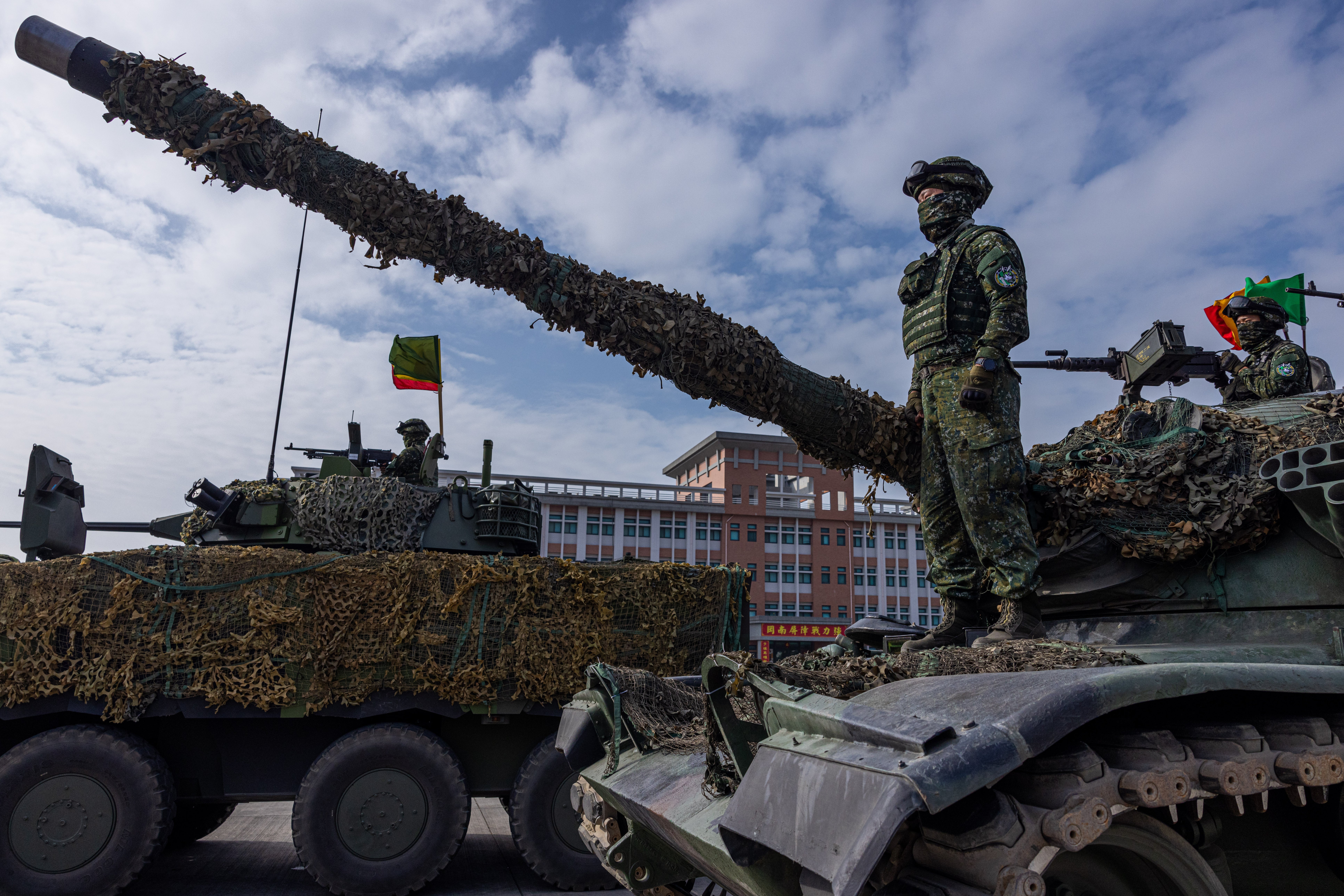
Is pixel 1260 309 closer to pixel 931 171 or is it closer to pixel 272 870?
pixel 931 171

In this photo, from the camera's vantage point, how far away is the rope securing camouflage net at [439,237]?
347 centimetres

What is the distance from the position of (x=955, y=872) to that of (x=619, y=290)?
2.42 meters

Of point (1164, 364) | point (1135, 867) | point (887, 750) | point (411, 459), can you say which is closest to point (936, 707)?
point (887, 750)

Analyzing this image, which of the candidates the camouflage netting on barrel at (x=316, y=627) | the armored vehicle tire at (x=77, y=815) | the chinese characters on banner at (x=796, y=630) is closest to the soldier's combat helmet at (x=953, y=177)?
the camouflage netting on barrel at (x=316, y=627)

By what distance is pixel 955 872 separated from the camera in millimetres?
1896

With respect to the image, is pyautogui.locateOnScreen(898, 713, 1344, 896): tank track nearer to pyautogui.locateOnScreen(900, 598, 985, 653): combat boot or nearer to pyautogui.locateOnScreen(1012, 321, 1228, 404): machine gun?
pyautogui.locateOnScreen(900, 598, 985, 653): combat boot

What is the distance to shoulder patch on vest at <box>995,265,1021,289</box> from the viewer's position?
3.40 metres

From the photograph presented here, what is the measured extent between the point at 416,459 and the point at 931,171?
6034mm

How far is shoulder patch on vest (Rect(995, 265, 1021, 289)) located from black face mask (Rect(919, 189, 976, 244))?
440 millimetres

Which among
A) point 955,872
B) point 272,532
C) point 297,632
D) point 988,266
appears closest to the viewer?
point 955,872

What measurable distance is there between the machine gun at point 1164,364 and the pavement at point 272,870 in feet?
15.7

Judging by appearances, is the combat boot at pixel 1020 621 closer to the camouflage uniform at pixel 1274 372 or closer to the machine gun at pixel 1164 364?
the machine gun at pixel 1164 364

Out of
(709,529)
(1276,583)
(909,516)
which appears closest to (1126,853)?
(1276,583)

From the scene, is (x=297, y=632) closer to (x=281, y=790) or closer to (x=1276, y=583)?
(x=281, y=790)
